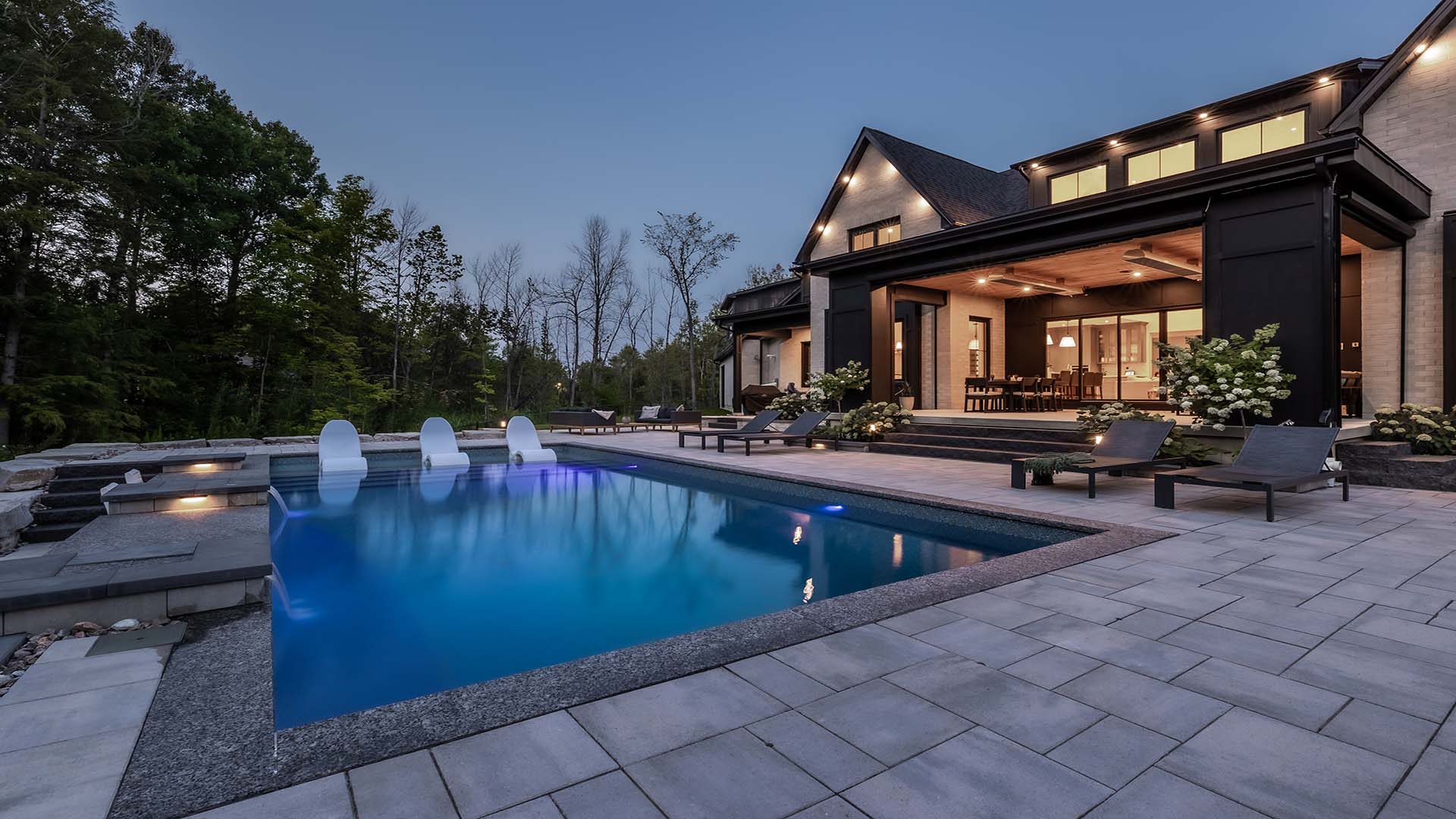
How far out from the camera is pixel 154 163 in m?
13.1

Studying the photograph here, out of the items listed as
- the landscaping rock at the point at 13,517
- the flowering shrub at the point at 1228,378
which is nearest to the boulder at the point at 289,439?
the landscaping rock at the point at 13,517

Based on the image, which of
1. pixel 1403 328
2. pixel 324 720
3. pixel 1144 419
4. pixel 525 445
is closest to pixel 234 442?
pixel 525 445

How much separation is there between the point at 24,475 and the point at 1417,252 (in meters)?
16.3

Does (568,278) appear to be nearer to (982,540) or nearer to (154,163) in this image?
(154,163)

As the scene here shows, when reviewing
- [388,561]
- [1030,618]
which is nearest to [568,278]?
[388,561]

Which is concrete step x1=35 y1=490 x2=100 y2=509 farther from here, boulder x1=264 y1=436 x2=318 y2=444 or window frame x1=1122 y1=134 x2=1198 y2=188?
window frame x1=1122 y1=134 x2=1198 y2=188

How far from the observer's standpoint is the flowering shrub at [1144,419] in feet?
25.1

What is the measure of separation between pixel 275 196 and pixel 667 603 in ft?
53.4

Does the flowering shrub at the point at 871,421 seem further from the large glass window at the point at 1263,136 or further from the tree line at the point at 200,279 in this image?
the tree line at the point at 200,279

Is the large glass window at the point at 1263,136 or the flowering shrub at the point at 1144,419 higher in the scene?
the large glass window at the point at 1263,136

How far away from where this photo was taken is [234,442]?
11586 mm

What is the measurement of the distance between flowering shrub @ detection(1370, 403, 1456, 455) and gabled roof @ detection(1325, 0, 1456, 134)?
13.6 ft

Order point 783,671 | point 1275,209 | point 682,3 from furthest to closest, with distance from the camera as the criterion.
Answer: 1. point 682,3
2. point 1275,209
3. point 783,671

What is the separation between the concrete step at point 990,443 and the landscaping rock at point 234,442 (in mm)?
11441
